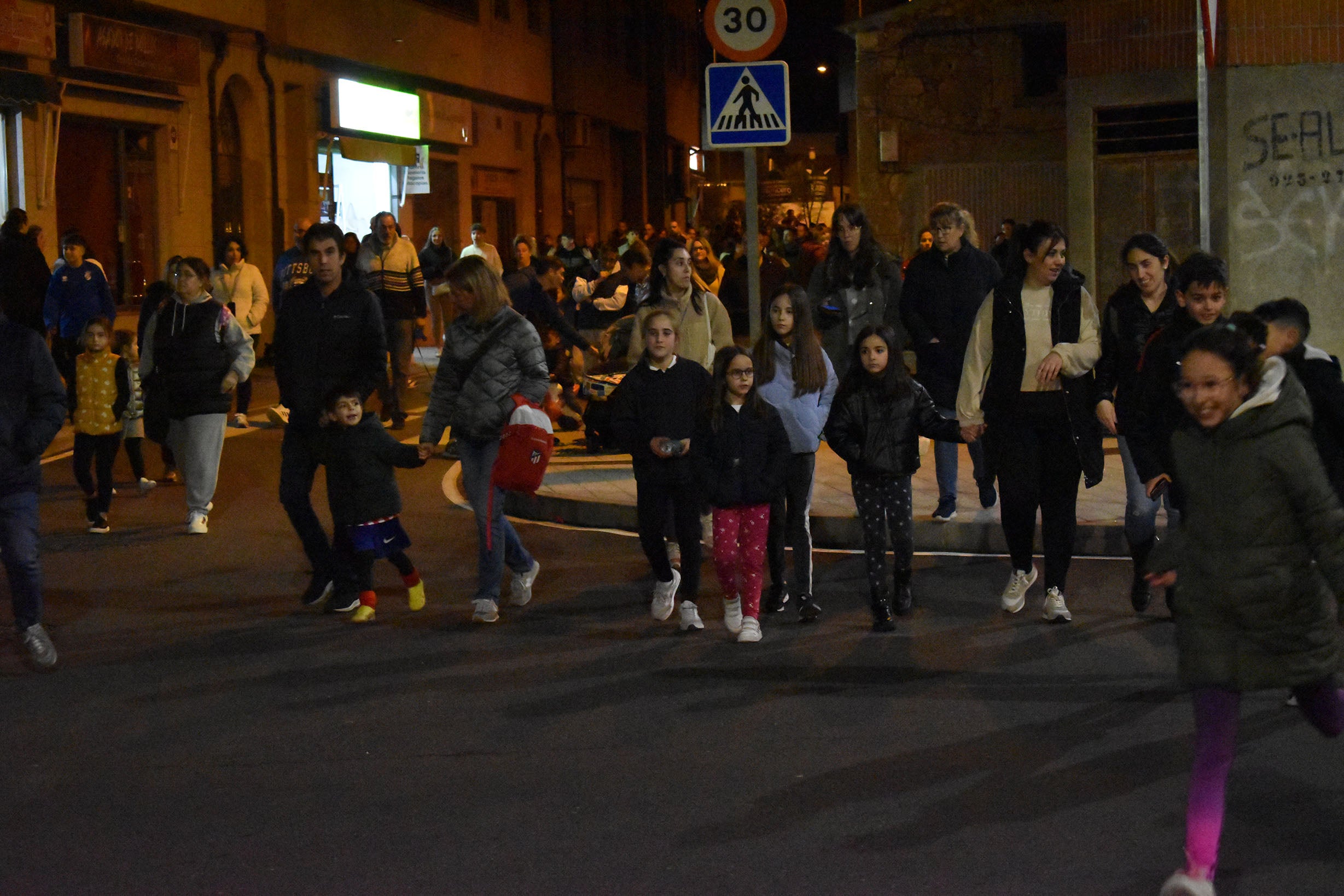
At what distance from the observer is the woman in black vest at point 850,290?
32.3ft

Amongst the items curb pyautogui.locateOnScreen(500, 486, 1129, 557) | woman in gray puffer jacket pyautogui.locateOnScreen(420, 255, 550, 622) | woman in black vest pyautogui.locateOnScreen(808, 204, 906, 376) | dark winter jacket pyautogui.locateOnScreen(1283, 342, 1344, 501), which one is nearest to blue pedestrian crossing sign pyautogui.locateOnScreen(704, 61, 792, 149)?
woman in black vest pyautogui.locateOnScreen(808, 204, 906, 376)

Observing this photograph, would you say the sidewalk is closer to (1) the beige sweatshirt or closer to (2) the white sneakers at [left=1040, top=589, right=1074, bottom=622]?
(2) the white sneakers at [left=1040, top=589, right=1074, bottom=622]

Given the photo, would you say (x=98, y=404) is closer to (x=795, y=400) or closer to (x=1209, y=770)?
(x=795, y=400)

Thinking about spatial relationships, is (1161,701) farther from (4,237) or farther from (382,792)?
(4,237)

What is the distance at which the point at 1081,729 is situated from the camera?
590cm

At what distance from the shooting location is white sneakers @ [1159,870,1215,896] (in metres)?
4.20

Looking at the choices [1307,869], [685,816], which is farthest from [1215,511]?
[685,816]

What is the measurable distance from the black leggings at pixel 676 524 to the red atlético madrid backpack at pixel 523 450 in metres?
0.46

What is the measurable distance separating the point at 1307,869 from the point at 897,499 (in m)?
3.45

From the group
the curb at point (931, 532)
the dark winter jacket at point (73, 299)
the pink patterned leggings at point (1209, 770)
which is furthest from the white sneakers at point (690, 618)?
the dark winter jacket at point (73, 299)

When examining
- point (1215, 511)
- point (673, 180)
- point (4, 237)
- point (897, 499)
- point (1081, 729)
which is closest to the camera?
point (1215, 511)

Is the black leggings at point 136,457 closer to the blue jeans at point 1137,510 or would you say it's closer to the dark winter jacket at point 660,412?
the dark winter jacket at point 660,412

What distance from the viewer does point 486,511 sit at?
800 centimetres

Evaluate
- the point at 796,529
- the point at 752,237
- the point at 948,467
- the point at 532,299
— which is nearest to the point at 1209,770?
the point at 796,529
